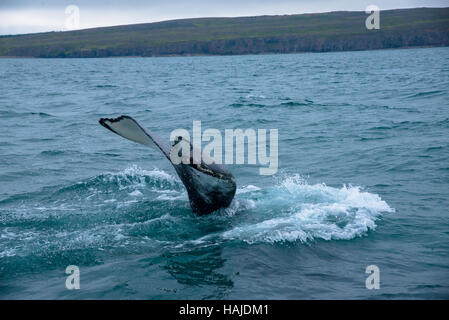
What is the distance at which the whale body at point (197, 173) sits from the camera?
6801 mm

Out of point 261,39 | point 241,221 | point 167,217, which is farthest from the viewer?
point 261,39

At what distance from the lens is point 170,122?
2206 centimetres

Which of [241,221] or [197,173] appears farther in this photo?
[241,221]

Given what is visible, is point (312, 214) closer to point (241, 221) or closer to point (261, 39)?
point (241, 221)

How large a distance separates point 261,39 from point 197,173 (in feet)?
490

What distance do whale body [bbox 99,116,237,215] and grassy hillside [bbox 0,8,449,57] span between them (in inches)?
5449

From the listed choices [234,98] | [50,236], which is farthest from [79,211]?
[234,98]

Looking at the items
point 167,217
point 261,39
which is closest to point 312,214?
point 167,217

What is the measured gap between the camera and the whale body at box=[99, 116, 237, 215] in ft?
22.3

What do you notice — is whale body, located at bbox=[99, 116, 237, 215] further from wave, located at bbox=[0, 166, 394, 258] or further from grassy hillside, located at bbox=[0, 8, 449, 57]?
grassy hillside, located at bbox=[0, 8, 449, 57]

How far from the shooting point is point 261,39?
15225cm

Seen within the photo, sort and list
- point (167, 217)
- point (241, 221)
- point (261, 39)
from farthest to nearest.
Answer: point (261, 39) < point (167, 217) < point (241, 221)

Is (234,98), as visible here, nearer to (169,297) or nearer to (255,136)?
(255,136)

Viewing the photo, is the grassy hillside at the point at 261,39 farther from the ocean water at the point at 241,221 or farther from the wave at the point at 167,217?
the wave at the point at 167,217
